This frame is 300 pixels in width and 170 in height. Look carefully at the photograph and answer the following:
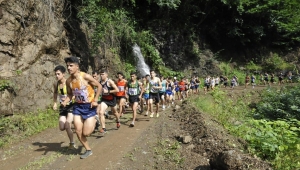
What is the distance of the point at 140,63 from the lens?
75.3ft

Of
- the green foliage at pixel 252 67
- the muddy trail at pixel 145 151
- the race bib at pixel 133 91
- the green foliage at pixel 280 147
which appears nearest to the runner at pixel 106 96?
the muddy trail at pixel 145 151

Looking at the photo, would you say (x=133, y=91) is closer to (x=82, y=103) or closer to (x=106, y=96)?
(x=106, y=96)

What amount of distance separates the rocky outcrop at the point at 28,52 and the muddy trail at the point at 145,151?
2.47 meters

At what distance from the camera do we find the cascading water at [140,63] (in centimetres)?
2247

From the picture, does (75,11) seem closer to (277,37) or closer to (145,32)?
(145,32)

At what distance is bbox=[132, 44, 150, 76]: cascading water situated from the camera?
22.5 m

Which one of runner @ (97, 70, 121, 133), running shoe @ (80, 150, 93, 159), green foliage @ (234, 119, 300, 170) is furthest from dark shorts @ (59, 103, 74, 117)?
green foliage @ (234, 119, 300, 170)

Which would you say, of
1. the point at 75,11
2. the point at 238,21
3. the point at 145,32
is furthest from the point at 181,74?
the point at 75,11

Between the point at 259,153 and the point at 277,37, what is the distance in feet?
113

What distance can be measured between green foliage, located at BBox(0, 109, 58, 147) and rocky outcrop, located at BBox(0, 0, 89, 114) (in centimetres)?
58

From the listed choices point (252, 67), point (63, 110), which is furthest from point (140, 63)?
point (252, 67)

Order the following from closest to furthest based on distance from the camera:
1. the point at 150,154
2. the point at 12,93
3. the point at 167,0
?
the point at 150,154
the point at 12,93
the point at 167,0

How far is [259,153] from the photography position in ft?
16.0

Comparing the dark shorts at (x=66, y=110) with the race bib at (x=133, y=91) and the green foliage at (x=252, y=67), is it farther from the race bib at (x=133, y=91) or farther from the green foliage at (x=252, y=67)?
the green foliage at (x=252, y=67)
